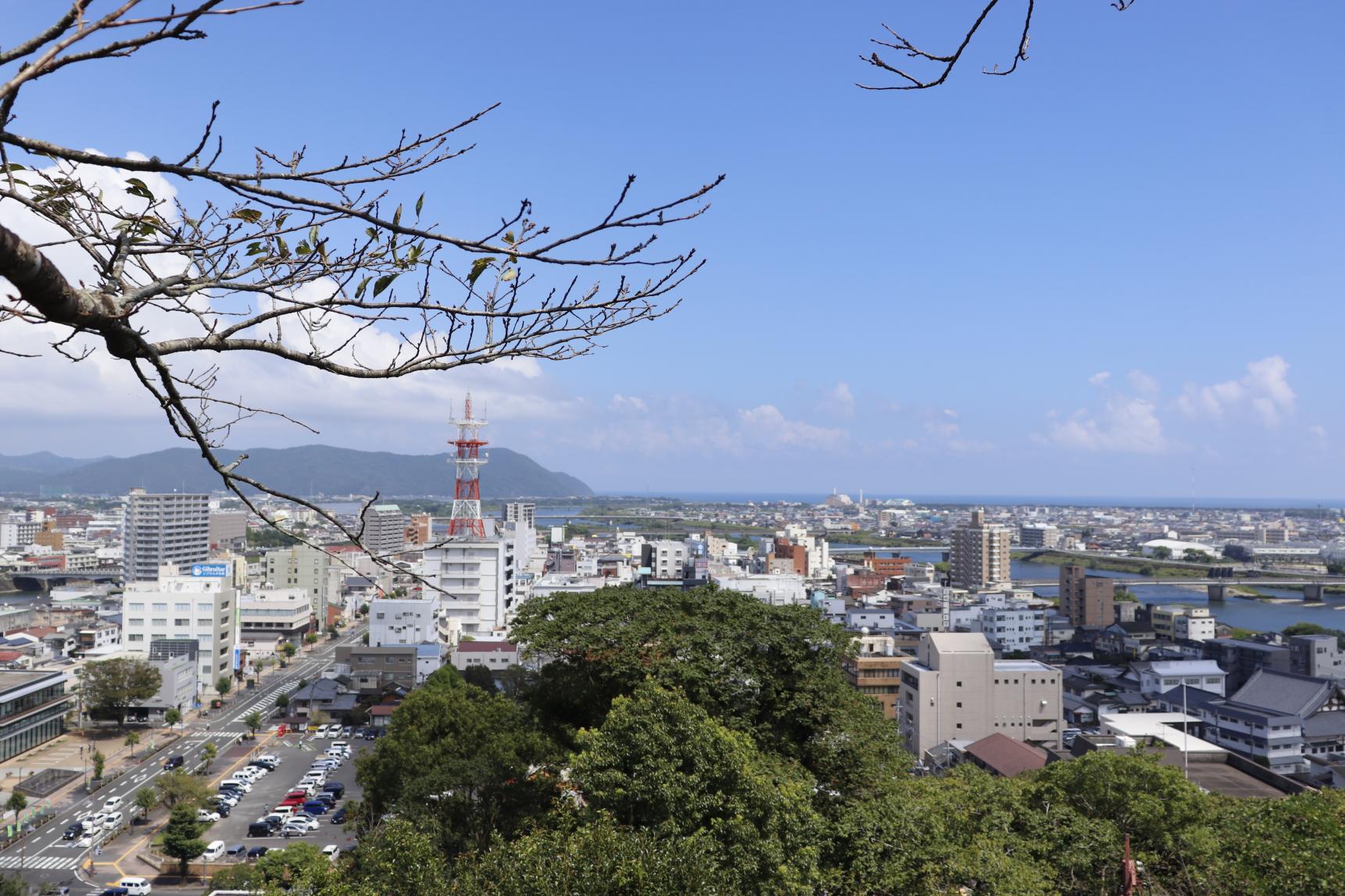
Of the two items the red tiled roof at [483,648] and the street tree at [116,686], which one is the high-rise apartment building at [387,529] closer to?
the red tiled roof at [483,648]

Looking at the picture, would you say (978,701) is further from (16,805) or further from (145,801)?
(16,805)

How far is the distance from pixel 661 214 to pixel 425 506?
8976 cm

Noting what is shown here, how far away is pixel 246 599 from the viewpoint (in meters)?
26.0

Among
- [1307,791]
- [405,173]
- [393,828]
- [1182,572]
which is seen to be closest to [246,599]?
[393,828]

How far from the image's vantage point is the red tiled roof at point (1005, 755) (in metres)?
11.8

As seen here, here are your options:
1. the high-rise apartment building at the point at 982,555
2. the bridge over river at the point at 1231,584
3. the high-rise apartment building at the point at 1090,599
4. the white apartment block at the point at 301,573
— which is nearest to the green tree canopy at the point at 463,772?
the white apartment block at the point at 301,573

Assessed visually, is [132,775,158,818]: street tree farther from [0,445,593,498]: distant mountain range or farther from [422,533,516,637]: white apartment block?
[0,445,593,498]: distant mountain range

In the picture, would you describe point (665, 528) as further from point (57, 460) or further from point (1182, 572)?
point (57, 460)

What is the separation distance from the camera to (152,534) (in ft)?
107

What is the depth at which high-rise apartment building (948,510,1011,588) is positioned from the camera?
39.9m

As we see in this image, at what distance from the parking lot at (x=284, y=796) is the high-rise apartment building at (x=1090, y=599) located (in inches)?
993

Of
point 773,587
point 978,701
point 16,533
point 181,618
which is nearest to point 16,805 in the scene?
point 181,618

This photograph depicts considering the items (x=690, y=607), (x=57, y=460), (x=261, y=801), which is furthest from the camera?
(x=57, y=460)

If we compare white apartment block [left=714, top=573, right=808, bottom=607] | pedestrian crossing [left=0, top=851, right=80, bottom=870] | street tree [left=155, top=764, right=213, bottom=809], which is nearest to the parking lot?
street tree [left=155, top=764, right=213, bottom=809]
